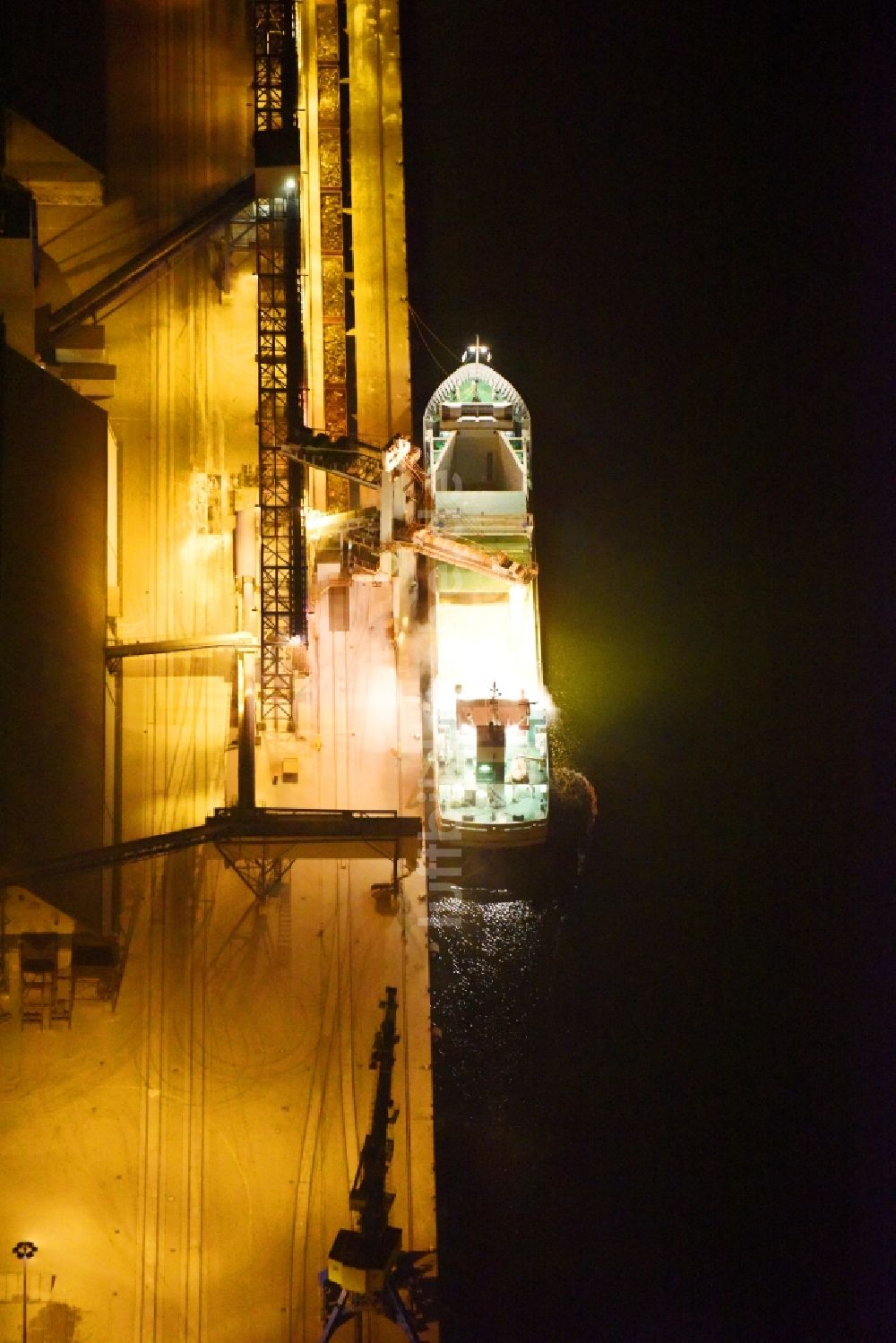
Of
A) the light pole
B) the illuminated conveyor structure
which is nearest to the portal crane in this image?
the light pole

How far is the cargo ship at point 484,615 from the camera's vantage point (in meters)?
10.9

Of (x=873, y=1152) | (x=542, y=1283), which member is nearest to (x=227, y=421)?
(x=542, y=1283)

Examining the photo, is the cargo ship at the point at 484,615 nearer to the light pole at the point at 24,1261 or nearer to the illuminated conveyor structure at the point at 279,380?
the illuminated conveyor structure at the point at 279,380

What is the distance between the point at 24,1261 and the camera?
10.1m

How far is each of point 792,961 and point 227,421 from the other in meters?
8.45

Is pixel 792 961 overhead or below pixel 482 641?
below

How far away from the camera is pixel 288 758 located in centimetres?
1097

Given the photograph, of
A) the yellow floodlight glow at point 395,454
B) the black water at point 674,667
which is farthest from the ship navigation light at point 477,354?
the yellow floodlight glow at point 395,454

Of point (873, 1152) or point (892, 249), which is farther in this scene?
point (892, 249)

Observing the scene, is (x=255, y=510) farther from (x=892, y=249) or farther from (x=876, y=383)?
(x=892, y=249)

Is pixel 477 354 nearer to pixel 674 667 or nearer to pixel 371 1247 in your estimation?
pixel 674 667

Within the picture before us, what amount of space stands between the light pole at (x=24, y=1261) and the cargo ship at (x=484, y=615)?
5296 mm

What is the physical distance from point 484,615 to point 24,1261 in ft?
25.1

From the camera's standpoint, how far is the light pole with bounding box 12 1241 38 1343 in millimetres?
9711
